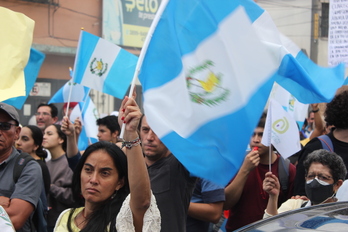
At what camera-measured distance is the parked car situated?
214 cm

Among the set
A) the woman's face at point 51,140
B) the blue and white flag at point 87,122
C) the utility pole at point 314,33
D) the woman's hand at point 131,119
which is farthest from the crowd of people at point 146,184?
the utility pole at point 314,33

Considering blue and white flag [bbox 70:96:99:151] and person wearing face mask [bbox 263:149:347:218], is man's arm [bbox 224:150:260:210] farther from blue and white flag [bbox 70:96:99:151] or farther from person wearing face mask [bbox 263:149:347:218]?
blue and white flag [bbox 70:96:99:151]

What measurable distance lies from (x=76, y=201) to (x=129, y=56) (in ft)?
10.6

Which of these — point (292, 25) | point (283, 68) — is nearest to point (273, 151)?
point (283, 68)

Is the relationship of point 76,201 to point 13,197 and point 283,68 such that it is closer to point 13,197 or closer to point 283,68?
point 13,197

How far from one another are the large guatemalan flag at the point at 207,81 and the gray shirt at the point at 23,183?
1290 millimetres

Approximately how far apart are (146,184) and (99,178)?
0.51 m

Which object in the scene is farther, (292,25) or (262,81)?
(292,25)

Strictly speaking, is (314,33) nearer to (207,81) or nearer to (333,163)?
(333,163)

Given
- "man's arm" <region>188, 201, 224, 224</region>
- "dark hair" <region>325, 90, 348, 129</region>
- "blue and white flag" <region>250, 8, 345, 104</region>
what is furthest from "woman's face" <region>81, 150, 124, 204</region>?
"dark hair" <region>325, 90, 348, 129</region>

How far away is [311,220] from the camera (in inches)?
89.4

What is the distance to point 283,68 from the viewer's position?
3418 mm

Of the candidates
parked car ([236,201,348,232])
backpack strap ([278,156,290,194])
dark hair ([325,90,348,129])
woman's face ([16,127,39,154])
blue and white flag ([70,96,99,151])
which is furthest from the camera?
blue and white flag ([70,96,99,151])

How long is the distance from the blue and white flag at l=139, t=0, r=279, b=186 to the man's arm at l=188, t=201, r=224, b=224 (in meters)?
1.26
